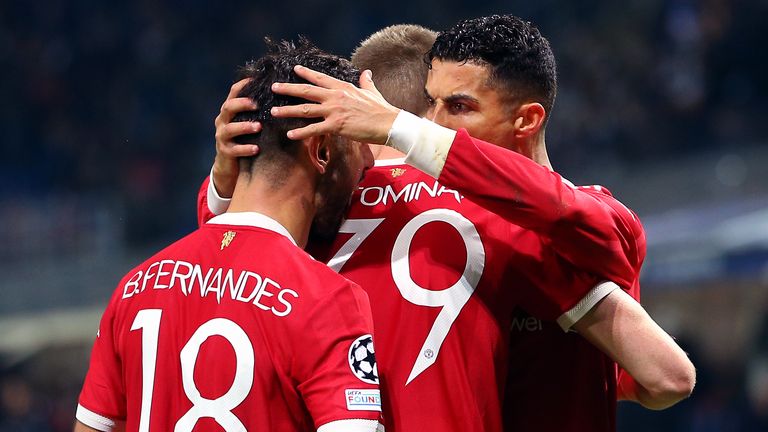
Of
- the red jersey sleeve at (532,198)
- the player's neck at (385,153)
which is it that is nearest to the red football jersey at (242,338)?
the red jersey sleeve at (532,198)

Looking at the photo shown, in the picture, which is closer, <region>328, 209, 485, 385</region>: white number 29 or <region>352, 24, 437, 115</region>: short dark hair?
<region>328, 209, 485, 385</region>: white number 29

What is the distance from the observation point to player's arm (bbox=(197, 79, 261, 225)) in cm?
246

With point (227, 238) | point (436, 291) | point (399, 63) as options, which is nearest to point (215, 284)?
point (227, 238)

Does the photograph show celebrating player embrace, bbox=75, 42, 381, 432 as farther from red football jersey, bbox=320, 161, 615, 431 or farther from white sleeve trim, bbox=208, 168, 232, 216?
white sleeve trim, bbox=208, 168, 232, 216

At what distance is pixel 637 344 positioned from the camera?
248 centimetres

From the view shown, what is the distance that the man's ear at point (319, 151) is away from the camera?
2.45 metres

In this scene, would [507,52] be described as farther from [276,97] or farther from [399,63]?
[276,97]

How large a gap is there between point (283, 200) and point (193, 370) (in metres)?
0.41

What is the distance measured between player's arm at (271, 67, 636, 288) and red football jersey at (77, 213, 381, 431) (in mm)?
279

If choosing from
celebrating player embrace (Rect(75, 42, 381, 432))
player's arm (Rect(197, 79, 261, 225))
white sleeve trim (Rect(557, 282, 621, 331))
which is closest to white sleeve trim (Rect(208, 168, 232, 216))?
player's arm (Rect(197, 79, 261, 225))

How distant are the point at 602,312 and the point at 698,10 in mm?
8721

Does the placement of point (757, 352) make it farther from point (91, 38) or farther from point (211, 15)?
point (91, 38)

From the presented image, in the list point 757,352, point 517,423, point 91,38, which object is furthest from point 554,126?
point 517,423

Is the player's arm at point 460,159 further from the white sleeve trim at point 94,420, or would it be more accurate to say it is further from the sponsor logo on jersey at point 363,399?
the white sleeve trim at point 94,420
